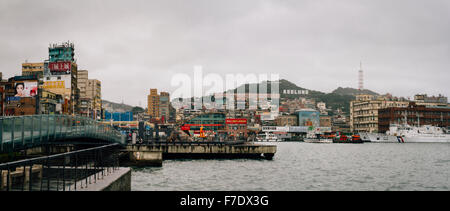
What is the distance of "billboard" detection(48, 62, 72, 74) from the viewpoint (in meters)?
132

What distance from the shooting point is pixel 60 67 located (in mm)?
132875

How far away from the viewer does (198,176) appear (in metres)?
44.2

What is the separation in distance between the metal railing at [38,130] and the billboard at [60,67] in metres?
97.8

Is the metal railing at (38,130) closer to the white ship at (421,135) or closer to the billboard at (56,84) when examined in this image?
the billboard at (56,84)

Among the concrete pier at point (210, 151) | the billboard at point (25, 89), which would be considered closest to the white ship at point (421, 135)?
the concrete pier at point (210, 151)

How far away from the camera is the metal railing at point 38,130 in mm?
24219

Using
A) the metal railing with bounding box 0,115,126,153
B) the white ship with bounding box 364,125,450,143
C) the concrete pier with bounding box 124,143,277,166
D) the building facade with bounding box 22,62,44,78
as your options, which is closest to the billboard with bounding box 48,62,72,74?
the building facade with bounding box 22,62,44,78

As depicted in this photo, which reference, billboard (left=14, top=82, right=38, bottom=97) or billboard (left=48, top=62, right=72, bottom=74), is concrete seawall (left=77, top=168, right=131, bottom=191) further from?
billboard (left=48, top=62, right=72, bottom=74)

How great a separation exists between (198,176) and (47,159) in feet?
99.6

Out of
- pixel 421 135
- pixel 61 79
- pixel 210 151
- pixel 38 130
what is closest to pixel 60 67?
pixel 61 79

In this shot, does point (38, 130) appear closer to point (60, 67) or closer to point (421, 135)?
point (60, 67)
